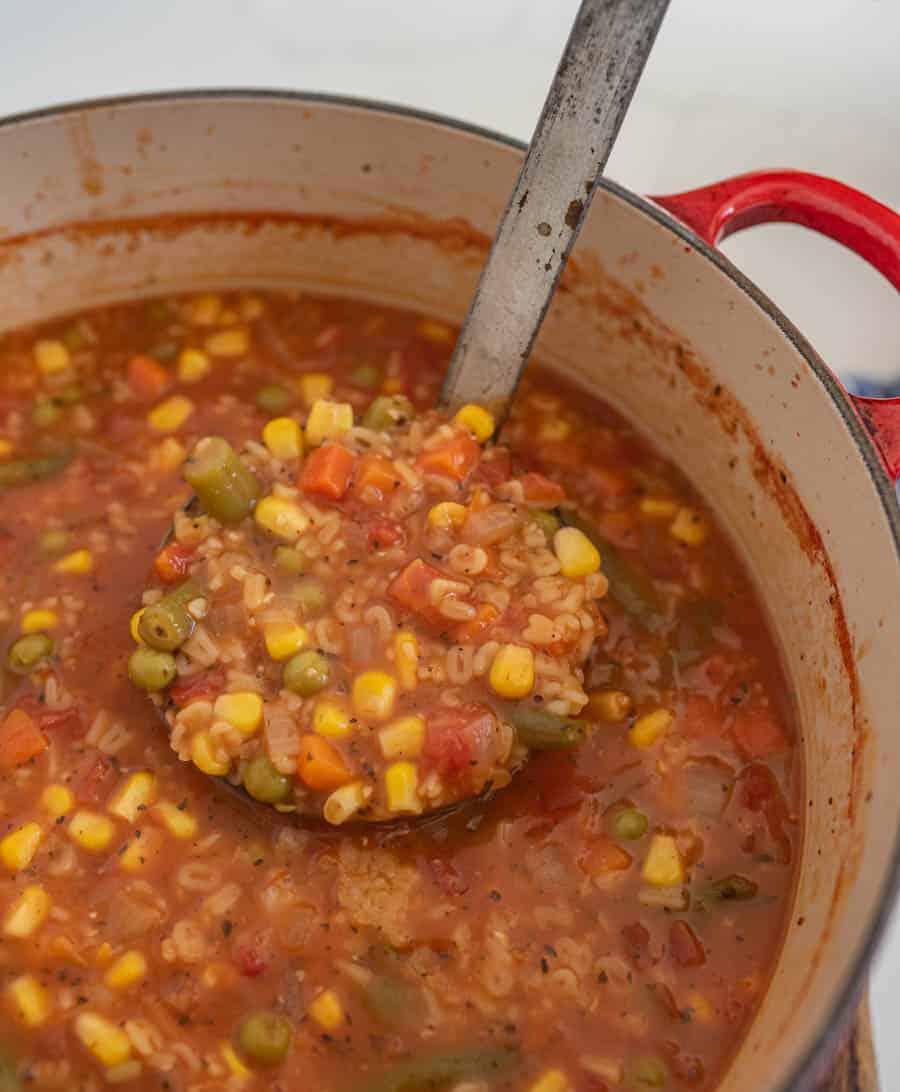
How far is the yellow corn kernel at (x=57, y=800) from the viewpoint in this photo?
2980mm

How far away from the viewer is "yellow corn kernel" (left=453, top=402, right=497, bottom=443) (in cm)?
332

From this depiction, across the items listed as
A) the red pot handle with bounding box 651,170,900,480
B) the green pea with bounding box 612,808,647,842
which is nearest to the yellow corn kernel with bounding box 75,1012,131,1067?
the green pea with bounding box 612,808,647,842

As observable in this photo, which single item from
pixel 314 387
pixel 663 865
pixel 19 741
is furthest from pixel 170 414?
pixel 663 865

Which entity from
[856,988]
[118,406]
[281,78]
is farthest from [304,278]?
[856,988]

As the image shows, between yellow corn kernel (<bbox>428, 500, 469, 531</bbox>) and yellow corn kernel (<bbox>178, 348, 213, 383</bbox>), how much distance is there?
1168mm

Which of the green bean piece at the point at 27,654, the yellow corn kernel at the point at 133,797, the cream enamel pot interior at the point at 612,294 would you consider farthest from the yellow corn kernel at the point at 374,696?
the cream enamel pot interior at the point at 612,294

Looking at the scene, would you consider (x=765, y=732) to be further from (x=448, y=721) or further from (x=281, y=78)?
(x=281, y=78)

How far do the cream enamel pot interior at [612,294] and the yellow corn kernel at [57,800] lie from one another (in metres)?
1.64

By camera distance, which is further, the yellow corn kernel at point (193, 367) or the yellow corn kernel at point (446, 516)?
the yellow corn kernel at point (193, 367)

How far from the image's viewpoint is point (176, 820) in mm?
2975

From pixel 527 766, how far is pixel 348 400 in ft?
4.42

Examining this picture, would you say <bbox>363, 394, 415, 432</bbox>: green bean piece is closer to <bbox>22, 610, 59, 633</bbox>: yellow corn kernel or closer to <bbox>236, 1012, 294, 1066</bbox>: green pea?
<bbox>22, 610, 59, 633</bbox>: yellow corn kernel

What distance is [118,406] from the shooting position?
12.3 feet

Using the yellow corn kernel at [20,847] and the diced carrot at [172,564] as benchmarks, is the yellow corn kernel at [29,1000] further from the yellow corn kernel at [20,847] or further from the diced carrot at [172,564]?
the diced carrot at [172,564]
